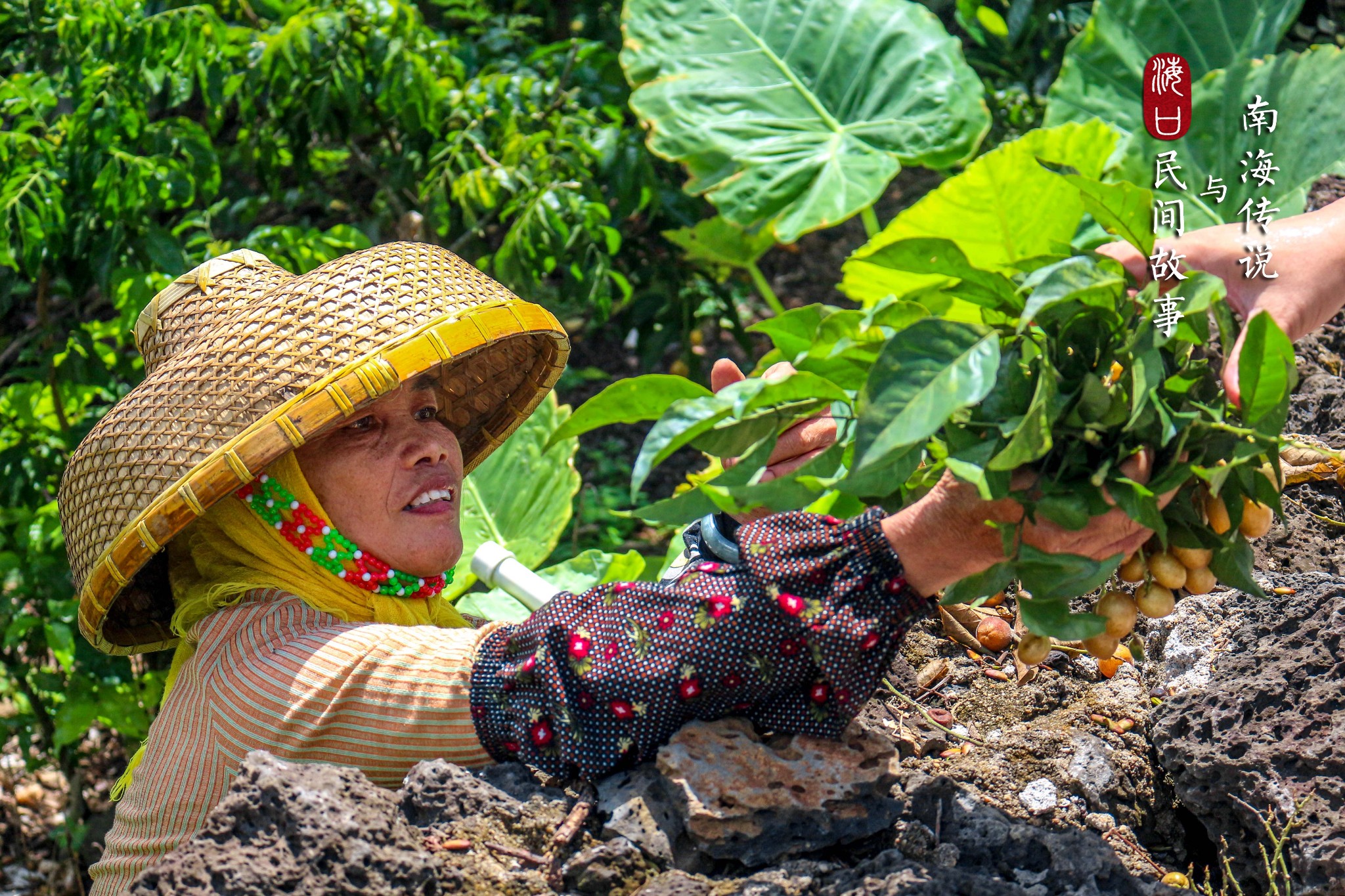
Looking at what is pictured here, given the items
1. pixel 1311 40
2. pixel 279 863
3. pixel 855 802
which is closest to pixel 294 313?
pixel 279 863

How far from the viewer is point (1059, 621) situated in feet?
4.13

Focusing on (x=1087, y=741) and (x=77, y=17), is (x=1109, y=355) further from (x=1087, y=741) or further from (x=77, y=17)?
(x=77, y=17)

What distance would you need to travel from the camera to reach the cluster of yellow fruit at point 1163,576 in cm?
132

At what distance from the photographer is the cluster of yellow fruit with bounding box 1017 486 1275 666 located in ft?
4.32

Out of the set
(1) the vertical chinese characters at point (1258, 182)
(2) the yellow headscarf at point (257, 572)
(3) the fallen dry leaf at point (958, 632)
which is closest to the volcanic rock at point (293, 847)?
(2) the yellow headscarf at point (257, 572)

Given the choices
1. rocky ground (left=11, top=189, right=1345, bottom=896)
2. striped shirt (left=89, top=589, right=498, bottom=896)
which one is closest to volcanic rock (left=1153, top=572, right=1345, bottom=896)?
rocky ground (left=11, top=189, right=1345, bottom=896)

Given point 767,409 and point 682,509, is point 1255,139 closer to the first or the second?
point 767,409

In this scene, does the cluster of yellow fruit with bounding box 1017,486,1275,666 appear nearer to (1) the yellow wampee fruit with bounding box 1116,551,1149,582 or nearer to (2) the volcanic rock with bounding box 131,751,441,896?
(1) the yellow wampee fruit with bounding box 1116,551,1149,582

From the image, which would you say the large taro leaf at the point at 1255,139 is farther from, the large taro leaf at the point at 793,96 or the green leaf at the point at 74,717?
the green leaf at the point at 74,717

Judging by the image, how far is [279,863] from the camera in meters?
1.29

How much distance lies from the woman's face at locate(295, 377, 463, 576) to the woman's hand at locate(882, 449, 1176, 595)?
74 cm

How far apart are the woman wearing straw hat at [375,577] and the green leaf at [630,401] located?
0.19 m

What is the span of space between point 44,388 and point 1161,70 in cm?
260

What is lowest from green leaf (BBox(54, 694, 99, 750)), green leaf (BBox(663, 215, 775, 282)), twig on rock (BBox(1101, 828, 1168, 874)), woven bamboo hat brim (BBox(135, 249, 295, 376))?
green leaf (BBox(54, 694, 99, 750))
